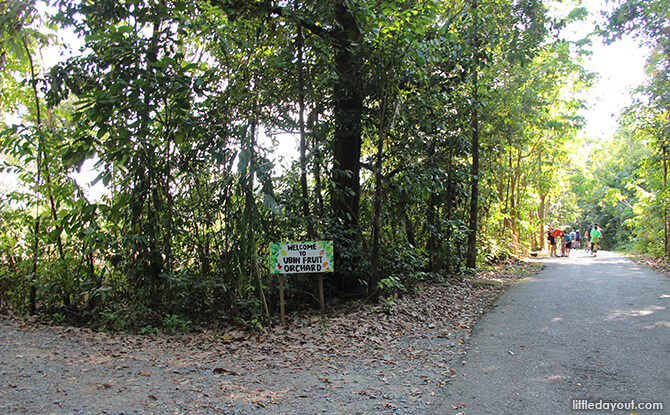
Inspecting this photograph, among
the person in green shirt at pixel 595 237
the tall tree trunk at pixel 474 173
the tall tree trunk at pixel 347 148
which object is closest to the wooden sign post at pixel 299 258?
the tall tree trunk at pixel 347 148

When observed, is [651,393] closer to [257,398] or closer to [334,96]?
[257,398]

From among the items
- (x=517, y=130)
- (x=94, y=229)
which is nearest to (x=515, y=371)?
(x=94, y=229)

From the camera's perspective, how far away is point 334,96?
29.9ft

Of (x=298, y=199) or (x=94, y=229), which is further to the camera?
(x=298, y=199)

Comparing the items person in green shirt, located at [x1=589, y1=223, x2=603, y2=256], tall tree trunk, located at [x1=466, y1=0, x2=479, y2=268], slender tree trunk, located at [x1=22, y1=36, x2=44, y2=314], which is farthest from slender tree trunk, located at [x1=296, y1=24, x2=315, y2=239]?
person in green shirt, located at [x1=589, y1=223, x2=603, y2=256]

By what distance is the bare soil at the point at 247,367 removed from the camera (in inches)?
161

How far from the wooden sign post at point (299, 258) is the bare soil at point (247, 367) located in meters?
0.92

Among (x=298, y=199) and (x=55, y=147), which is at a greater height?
(x=55, y=147)

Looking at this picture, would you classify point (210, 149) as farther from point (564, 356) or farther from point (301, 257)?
point (564, 356)

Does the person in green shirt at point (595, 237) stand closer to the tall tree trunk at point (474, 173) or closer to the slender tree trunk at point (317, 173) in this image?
the tall tree trunk at point (474, 173)

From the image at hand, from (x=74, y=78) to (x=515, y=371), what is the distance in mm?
7909

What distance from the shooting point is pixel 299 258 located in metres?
7.20

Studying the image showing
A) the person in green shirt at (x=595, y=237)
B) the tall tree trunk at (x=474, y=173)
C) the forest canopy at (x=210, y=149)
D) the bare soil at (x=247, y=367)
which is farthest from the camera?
the person in green shirt at (x=595, y=237)

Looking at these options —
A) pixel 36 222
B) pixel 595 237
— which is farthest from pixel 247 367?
pixel 595 237
